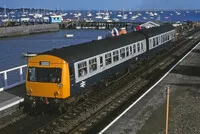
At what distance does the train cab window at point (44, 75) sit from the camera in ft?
49.4

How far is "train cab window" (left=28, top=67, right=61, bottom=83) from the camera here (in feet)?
49.4

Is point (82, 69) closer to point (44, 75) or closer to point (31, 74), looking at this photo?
point (44, 75)

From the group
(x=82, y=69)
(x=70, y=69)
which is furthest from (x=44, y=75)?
(x=82, y=69)

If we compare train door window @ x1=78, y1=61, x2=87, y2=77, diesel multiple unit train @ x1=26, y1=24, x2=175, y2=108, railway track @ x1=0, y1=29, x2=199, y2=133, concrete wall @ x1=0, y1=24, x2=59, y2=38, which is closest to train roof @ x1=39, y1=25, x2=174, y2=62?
diesel multiple unit train @ x1=26, y1=24, x2=175, y2=108

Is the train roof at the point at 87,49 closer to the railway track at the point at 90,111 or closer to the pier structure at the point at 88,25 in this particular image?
the railway track at the point at 90,111

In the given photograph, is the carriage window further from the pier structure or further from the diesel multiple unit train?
the pier structure

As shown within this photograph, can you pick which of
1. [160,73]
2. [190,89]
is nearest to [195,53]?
[160,73]

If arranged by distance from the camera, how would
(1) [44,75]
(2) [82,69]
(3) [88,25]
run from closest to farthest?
(1) [44,75], (2) [82,69], (3) [88,25]

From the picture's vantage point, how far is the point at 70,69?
1545cm

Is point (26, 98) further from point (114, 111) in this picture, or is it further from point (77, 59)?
point (114, 111)

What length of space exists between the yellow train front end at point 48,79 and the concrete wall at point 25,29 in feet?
265

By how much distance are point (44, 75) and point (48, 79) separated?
0.29 meters

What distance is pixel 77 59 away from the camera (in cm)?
1620

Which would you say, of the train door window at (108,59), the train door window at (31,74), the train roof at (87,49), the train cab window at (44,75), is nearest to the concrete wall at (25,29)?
the train roof at (87,49)
